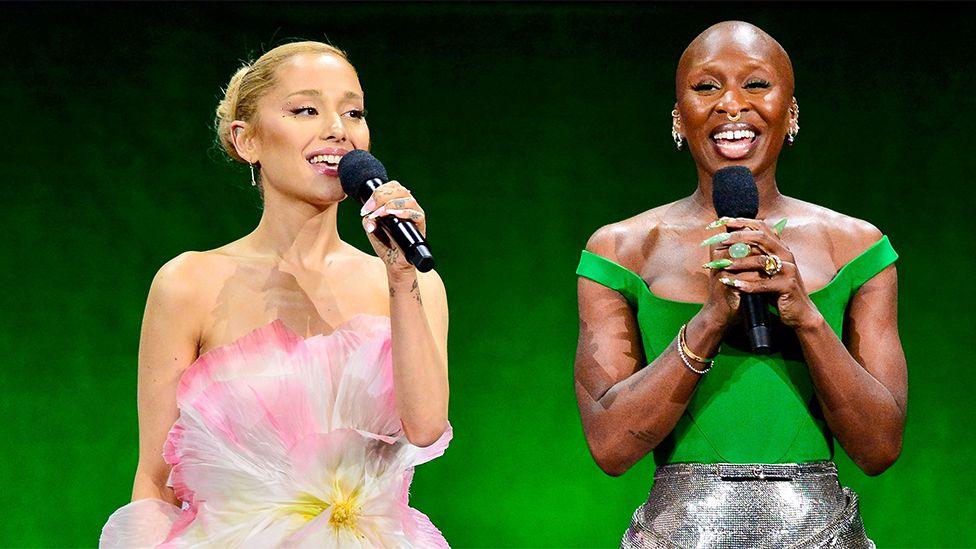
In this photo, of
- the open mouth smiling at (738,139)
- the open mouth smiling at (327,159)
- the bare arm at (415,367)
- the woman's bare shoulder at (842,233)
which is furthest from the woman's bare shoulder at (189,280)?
the woman's bare shoulder at (842,233)

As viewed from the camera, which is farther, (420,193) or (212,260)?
(420,193)

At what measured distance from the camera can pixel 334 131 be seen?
2.24 m

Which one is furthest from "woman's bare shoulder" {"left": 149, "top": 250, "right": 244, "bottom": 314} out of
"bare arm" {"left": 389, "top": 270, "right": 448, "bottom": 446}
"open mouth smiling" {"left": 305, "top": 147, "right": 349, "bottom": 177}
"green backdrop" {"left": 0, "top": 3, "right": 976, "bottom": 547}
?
"green backdrop" {"left": 0, "top": 3, "right": 976, "bottom": 547}

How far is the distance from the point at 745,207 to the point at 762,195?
232 mm

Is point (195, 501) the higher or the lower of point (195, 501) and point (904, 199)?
the lower

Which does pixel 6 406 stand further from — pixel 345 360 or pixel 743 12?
pixel 743 12

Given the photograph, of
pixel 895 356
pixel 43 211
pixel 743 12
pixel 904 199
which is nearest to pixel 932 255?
pixel 904 199

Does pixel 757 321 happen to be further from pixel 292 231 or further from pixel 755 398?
pixel 292 231

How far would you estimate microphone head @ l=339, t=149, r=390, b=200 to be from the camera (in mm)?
2041

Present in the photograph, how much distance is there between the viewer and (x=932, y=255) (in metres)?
3.94

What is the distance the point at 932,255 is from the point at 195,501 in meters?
2.52

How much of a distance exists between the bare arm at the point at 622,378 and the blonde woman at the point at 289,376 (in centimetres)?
24

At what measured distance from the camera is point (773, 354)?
223cm

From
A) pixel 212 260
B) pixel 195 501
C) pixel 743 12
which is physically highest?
pixel 743 12
